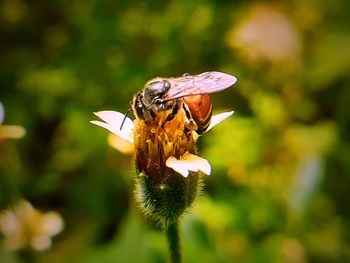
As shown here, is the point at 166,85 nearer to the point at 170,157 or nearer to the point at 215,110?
the point at 170,157

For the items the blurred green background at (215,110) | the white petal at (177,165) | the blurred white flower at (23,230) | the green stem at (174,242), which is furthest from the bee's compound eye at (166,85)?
the blurred white flower at (23,230)

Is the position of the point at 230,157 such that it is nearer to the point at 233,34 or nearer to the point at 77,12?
the point at 233,34

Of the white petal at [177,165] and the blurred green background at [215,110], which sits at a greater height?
the white petal at [177,165]

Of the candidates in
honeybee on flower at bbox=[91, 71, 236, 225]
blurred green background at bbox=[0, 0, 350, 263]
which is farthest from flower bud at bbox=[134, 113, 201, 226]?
blurred green background at bbox=[0, 0, 350, 263]

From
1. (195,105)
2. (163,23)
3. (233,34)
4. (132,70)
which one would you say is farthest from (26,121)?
(195,105)

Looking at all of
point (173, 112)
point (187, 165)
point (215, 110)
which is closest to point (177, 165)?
point (187, 165)

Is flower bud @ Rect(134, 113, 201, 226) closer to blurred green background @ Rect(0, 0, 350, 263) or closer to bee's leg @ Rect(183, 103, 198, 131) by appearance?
bee's leg @ Rect(183, 103, 198, 131)

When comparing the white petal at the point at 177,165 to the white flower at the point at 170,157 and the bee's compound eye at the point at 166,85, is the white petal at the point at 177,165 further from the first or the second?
the bee's compound eye at the point at 166,85
